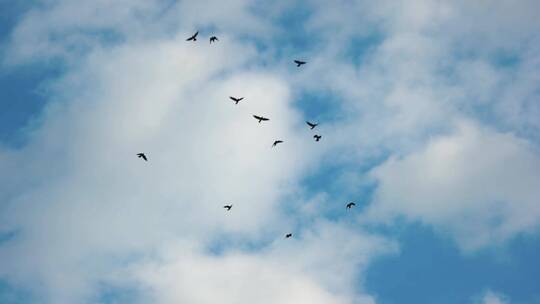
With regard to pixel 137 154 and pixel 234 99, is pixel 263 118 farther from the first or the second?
pixel 137 154

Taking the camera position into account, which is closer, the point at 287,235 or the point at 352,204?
the point at 287,235

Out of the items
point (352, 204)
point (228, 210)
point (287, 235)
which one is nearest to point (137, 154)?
point (228, 210)

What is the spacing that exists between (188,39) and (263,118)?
1873cm

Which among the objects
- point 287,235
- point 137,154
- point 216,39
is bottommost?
point 287,235

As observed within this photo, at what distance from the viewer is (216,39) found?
374 feet

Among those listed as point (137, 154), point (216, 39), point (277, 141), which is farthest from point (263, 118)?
point (137, 154)

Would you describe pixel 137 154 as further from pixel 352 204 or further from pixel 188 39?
pixel 352 204

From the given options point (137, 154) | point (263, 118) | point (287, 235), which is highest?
point (263, 118)

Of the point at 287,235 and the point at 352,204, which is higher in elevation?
the point at 352,204

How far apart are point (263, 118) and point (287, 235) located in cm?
2107

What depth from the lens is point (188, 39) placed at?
11019cm

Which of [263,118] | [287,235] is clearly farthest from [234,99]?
→ [287,235]

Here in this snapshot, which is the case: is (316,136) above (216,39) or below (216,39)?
below

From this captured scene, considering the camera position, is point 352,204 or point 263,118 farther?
point 352,204
